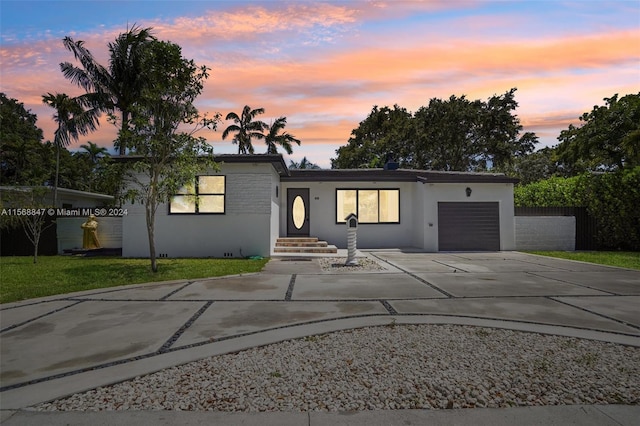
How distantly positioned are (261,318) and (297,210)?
1132 centimetres

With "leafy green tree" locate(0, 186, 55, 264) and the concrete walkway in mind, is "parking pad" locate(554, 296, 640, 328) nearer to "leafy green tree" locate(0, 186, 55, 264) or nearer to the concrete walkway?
the concrete walkway

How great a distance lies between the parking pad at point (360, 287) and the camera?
638 cm

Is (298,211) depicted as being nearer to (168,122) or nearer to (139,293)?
→ (168,122)

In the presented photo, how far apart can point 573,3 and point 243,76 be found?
8.83 metres

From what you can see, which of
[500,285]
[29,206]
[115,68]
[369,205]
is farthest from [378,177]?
[115,68]

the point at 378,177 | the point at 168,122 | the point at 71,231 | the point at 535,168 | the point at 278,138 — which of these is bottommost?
the point at 71,231

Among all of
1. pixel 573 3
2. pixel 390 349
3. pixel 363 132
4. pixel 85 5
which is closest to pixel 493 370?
pixel 390 349

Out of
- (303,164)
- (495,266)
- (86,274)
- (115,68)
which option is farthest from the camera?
(303,164)

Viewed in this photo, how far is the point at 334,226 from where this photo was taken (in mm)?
16094

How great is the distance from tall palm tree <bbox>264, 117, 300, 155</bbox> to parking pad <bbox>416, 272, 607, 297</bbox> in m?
23.5

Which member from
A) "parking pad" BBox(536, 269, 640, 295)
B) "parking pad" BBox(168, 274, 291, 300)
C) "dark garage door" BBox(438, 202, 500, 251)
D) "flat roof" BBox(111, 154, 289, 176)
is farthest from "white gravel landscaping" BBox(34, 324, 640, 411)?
"dark garage door" BBox(438, 202, 500, 251)

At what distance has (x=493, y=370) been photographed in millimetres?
3154

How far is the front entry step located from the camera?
1370cm

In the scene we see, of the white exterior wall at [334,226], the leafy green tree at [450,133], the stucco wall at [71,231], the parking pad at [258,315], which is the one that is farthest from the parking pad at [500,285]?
the leafy green tree at [450,133]
